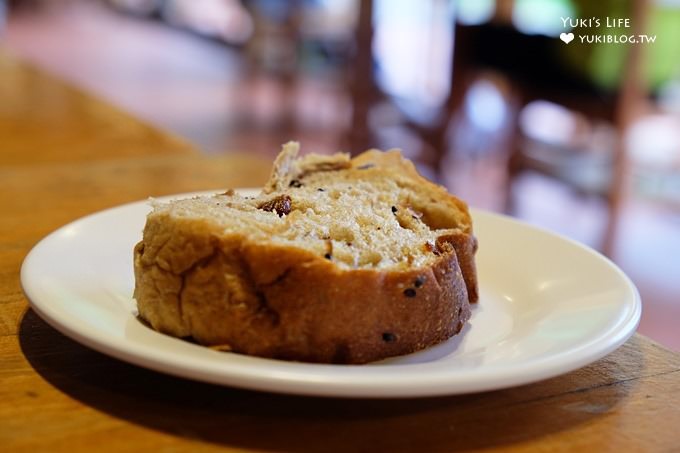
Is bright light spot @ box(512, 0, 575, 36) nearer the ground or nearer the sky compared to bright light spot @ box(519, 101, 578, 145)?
nearer the sky

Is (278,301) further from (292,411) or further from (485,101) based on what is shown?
(485,101)

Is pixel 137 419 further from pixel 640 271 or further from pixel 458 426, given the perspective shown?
pixel 640 271

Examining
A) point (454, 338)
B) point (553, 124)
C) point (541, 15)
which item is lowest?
point (553, 124)

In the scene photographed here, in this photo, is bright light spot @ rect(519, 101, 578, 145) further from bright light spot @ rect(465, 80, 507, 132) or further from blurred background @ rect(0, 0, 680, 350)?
bright light spot @ rect(465, 80, 507, 132)

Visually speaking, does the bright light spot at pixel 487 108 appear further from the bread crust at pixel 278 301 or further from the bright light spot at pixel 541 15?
the bread crust at pixel 278 301

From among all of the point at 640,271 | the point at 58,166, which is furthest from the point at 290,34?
the point at 58,166

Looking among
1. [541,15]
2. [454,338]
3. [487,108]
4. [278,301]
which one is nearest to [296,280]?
[278,301]

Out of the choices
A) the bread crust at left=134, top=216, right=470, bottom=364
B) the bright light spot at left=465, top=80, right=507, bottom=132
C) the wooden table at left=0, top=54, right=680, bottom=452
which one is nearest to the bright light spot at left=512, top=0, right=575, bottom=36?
the bright light spot at left=465, top=80, right=507, bottom=132
